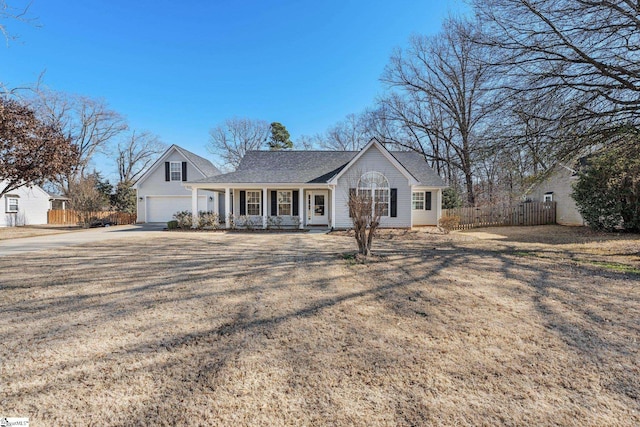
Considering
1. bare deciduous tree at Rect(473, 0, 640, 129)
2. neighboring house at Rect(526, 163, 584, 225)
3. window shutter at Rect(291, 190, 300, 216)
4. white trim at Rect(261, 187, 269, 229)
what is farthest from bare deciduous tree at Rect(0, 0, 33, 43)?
neighboring house at Rect(526, 163, 584, 225)

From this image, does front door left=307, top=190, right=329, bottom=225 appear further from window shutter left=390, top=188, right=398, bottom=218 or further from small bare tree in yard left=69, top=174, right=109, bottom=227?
small bare tree in yard left=69, top=174, right=109, bottom=227

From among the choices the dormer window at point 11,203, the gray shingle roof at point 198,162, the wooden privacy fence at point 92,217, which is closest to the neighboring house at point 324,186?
the gray shingle roof at point 198,162

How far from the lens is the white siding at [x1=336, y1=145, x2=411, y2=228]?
1548cm

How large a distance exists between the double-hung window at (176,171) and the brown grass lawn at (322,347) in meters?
17.0

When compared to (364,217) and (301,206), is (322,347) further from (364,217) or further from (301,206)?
(301,206)

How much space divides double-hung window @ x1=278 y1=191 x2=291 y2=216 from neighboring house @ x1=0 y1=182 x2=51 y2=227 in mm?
20040

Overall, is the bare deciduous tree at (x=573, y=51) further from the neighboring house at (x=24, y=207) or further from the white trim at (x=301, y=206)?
the neighboring house at (x=24, y=207)

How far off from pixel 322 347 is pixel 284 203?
14.6 meters

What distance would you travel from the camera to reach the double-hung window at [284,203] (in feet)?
57.2

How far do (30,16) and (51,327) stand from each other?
5.74m

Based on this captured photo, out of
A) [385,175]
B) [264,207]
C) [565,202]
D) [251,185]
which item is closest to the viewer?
[385,175]

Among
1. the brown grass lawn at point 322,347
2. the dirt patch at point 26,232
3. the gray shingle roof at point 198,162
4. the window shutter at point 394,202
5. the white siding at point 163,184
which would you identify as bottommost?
the brown grass lawn at point 322,347

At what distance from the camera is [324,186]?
628 inches

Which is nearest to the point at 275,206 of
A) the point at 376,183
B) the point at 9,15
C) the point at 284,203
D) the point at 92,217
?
the point at 284,203
